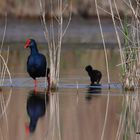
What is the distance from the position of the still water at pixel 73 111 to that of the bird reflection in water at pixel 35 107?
6 centimetres

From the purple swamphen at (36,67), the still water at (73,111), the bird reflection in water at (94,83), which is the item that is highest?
the purple swamphen at (36,67)

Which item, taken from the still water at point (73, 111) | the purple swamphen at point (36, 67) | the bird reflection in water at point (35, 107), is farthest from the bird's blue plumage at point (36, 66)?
the bird reflection in water at point (35, 107)

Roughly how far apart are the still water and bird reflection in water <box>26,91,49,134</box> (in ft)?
0.21

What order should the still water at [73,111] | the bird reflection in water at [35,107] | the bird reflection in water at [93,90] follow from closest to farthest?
the still water at [73,111], the bird reflection in water at [35,107], the bird reflection in water at [93,90]

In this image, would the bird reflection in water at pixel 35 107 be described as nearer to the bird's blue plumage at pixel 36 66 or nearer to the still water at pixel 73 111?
the still water at pixel 73 111

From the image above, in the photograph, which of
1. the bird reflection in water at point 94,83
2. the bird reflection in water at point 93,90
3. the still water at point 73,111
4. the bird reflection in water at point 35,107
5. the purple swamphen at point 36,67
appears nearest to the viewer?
the still water at point 73,111

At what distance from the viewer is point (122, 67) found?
50.7 feet

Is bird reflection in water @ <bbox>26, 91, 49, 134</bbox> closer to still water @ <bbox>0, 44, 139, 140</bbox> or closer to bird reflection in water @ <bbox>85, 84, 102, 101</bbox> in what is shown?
still water @ <bbox>0, 44, 139, 140</bbox>

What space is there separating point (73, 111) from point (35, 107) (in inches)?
33.3

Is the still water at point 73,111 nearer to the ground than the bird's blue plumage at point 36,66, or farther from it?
nearer to the ground

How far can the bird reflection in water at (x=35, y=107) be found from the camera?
40.3 ft

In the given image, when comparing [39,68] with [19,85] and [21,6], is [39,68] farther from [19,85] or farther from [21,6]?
[21,6]

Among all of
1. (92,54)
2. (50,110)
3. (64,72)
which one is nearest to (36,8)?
(92,54)

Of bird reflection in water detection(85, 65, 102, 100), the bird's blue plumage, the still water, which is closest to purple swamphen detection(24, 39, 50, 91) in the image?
the bird's blue plumage
